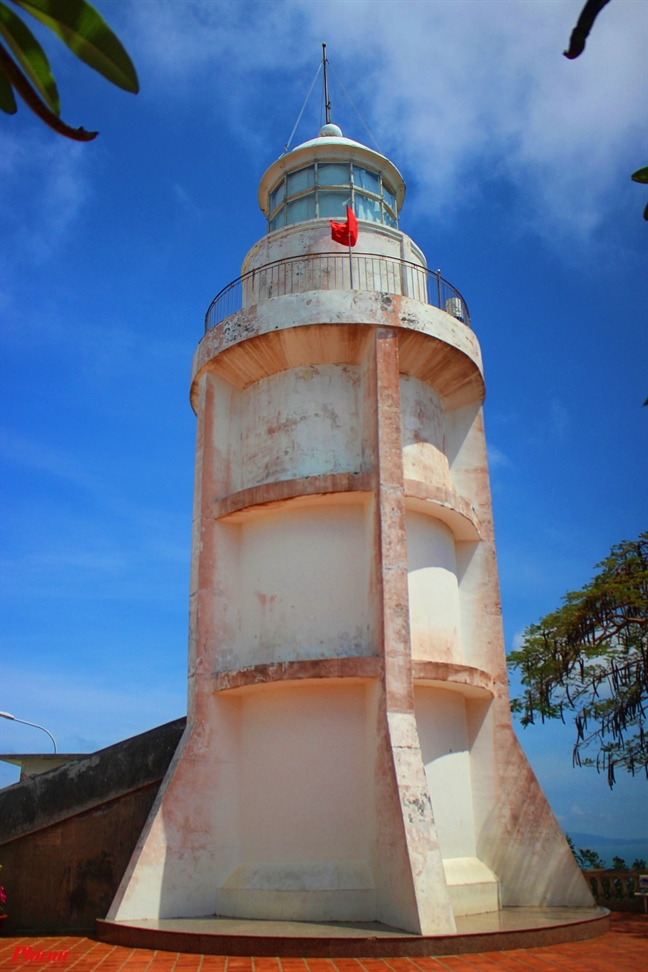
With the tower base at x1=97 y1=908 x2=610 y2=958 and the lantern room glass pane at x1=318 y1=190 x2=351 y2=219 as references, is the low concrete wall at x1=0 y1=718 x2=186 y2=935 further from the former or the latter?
the lantern room glass pane at x1=318 y1=190 x2=351 y2=219

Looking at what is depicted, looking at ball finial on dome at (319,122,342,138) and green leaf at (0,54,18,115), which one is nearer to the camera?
green leaf at (0,54,18,115)

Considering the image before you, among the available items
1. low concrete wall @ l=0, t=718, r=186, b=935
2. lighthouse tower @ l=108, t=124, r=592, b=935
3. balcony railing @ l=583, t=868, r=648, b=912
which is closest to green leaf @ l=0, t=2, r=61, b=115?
lighthouse tower @ l=108, t=124, r=592, b=935

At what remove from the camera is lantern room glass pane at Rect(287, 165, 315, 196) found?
19.1m

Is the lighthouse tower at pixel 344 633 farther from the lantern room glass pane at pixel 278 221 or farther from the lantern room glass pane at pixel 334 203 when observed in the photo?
the lantern room glass pane at pixel 278 221

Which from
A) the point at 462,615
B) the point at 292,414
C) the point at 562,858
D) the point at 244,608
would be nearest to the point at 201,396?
the point at 292,414

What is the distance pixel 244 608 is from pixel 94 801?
4334 millimetres

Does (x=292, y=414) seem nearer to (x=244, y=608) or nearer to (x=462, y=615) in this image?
(x=244, y=608)

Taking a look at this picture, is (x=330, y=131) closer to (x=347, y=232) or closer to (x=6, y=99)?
(x=347, y=232)

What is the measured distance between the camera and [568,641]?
56.9ft

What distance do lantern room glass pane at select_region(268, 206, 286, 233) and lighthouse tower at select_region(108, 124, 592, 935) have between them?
1.23m

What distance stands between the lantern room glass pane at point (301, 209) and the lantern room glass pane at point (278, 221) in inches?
6.4

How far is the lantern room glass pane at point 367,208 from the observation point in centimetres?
1870

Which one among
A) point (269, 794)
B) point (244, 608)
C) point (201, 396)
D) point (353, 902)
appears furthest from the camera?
point (201, 396)

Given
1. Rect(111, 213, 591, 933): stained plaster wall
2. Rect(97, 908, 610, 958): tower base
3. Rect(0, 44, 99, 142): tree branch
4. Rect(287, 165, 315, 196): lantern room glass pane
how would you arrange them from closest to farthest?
Rect(0, 44, 99, 142): tree branch → Rect(97, 908, 610, 958): tower base → Rect(111, 213, 591, 933): stained plaster wall → Rect(287, 165, 315, 196): lantern room glass pane
